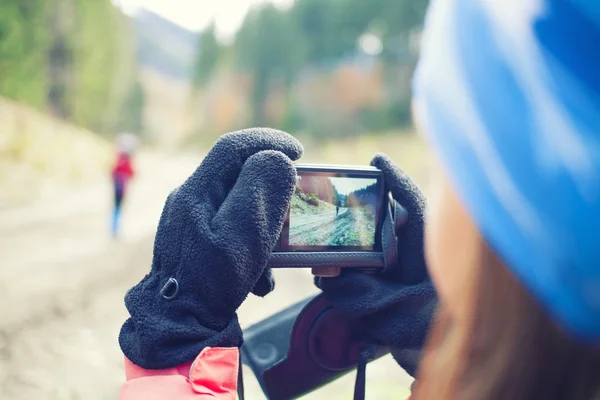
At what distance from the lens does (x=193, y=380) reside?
2.54ft

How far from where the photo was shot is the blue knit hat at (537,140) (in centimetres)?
44

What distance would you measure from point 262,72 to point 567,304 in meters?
27.7

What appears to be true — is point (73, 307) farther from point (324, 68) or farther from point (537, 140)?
point (324, 68)

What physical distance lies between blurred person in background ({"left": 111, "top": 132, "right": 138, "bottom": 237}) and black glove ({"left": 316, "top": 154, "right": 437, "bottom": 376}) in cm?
629

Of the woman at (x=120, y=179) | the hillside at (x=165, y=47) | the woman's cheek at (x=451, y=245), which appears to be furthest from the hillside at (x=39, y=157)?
the hillside at (x=165, y=47)

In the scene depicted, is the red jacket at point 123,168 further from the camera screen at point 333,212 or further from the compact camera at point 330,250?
the camera screen at point 333,212

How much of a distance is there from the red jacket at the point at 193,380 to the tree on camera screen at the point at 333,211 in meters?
0.26

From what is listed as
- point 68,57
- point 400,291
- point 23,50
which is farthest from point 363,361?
point 68,57

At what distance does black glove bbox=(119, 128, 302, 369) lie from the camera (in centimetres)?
80

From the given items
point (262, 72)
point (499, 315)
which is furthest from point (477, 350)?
point (262, 72)

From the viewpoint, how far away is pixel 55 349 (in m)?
3.30

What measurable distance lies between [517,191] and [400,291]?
52cm

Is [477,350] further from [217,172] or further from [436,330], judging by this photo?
[217,172]

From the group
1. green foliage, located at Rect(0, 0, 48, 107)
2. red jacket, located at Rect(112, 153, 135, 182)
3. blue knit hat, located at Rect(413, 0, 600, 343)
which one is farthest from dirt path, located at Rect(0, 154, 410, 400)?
green foliage, located at Rect(0, 0, 48, 107)
